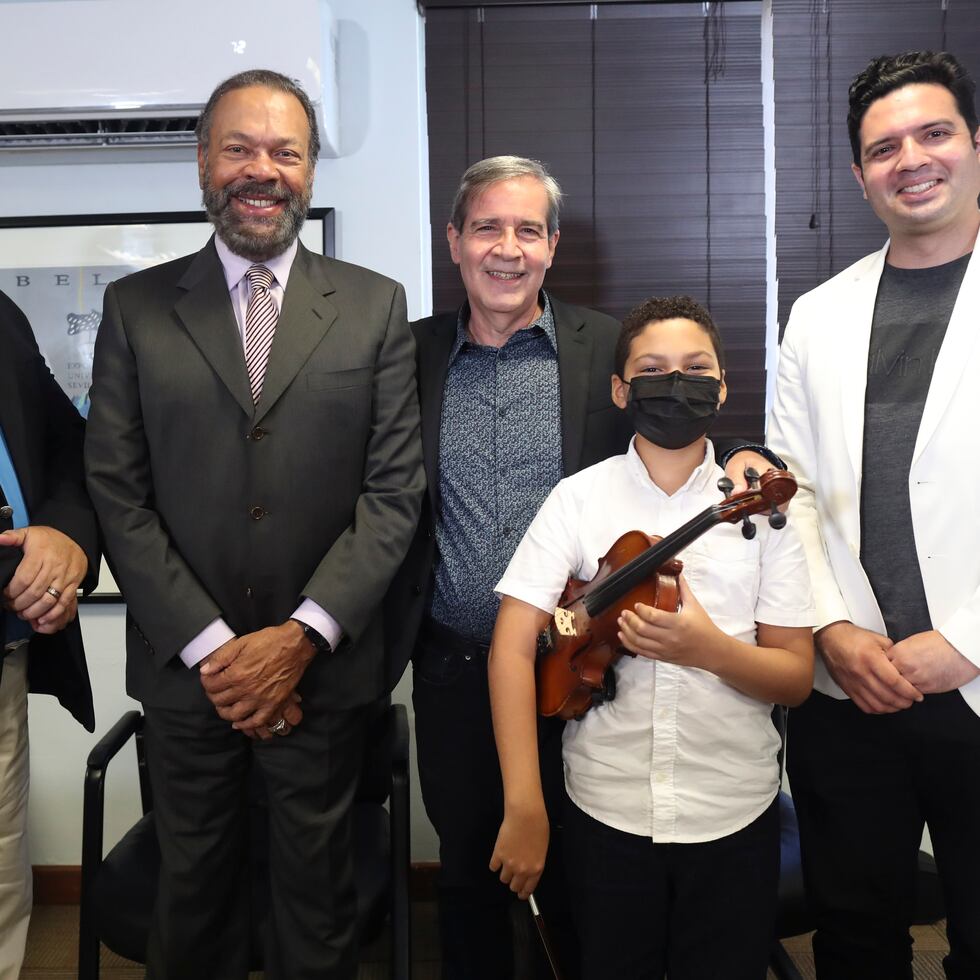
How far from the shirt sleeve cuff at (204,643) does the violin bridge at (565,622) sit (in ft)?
1.93

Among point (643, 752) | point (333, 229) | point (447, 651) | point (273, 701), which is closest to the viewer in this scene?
point (643, 752)

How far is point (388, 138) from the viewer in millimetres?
2629

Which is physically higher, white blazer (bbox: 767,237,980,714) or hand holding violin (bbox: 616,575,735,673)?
white blazer (bbox: 767,237,980,714)

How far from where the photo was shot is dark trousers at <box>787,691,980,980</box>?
1508 millimetres

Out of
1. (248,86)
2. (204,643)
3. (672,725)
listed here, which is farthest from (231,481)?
(672,725)

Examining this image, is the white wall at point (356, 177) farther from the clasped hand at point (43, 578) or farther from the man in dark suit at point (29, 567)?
the clasped hand at point (43, 578)

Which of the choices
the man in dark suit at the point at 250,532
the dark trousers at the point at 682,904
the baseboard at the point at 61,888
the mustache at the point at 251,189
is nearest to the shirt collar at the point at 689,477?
the man in dark suit at the point at 250,532

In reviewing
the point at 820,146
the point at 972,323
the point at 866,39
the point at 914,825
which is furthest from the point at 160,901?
the point at 866,39

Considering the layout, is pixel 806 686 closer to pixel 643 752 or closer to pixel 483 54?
pixel 643 752

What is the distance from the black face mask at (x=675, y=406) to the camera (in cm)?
149

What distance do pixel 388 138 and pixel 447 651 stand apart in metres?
1.58

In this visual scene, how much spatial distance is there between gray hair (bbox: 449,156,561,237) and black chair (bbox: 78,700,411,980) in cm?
119

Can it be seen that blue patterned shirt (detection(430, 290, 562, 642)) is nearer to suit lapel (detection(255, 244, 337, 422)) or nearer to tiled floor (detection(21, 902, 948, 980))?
suit lapel (detection(255, 244, 337, 422))

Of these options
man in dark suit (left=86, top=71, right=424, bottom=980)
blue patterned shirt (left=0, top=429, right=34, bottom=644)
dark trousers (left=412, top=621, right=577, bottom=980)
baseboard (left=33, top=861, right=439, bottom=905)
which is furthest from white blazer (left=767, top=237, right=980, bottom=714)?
baseboard (left=33, top=861, right=439, bottom=905)
